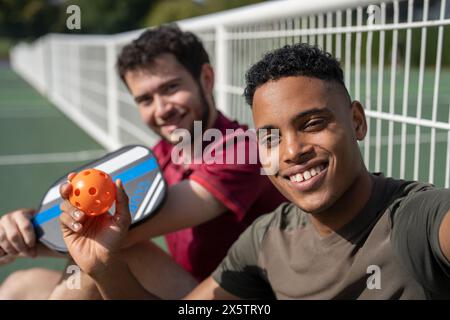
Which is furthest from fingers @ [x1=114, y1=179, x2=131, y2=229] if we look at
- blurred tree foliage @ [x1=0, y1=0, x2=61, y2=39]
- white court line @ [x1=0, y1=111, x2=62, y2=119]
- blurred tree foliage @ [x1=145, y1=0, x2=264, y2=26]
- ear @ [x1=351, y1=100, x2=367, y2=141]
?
blurred tree foliage @ [x1=0, y1=0, x2=61, y2=39]

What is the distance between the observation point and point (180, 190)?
7.28 ft

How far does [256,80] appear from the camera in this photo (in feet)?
5.44

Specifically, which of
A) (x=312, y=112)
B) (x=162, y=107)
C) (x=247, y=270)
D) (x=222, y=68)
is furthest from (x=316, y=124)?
(x=222, y=68)

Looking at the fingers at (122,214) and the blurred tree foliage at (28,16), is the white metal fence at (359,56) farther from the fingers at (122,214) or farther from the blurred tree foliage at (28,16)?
the blurred tree foliage at (28,16)

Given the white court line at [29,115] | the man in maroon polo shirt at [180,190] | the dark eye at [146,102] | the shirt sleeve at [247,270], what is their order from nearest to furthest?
1. the shirt sleeve at [247,270]
2. the man in maroon polo shirt at [180,190]
3. the dark eye at [146,102]
4. the white court line at [29,115]

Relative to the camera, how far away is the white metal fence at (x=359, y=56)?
80.3 inches

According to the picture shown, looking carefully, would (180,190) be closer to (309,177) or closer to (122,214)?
(122,214)

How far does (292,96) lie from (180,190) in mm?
797

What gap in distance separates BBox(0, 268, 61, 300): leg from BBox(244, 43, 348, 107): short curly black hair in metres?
1.42

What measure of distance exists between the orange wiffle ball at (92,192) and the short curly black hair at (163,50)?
3.35 ft

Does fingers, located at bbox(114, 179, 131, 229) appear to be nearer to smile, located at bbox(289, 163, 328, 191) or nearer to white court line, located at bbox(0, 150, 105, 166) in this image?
smile, located at bbox(289, 163, 328, 191)

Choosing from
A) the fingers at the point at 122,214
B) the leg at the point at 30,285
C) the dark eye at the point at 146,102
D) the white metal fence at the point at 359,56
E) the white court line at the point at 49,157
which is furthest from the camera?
the white court line at the point at 49,157

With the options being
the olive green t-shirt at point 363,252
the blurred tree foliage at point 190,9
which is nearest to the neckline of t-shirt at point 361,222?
the olive green t-shirt at point 363,252
